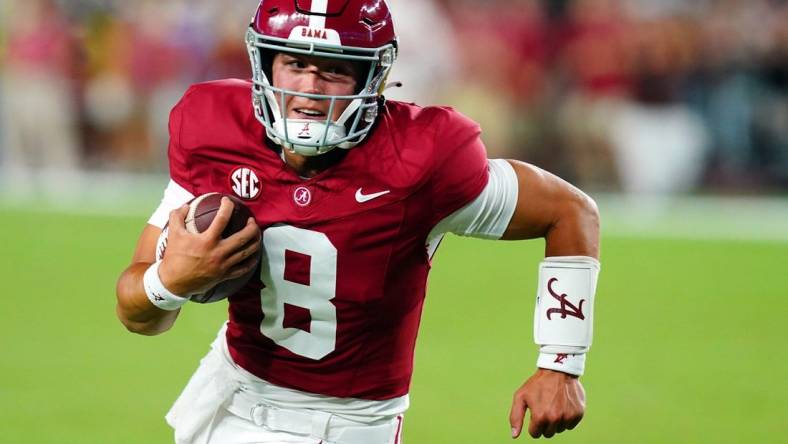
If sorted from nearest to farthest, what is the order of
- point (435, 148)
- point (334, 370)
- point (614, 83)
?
point (435, 148)
point (334, 370)
point (614, 83)

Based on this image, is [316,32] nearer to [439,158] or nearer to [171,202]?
[439,158]

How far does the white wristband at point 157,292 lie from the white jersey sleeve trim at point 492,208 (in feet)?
2.20

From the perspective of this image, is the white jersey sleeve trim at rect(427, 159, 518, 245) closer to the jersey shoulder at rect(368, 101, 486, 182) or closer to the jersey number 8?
the jersey shoulder at rect(368, 101, 486, 182)

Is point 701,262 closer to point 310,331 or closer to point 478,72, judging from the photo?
point 478,72

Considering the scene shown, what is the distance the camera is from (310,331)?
323cm

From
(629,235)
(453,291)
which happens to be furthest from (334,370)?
(629,235)

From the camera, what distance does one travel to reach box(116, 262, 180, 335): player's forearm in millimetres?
3084

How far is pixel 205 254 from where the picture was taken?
9.64 ft

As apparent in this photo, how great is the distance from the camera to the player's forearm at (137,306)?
308 centimetres

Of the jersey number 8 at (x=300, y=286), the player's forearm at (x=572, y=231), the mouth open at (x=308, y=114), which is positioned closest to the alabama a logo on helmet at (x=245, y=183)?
the jersey number 8 at (x=300, y=286)

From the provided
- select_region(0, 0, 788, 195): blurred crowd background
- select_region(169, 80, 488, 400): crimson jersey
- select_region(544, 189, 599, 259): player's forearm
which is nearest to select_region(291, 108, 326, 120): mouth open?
select_region(169, 80, 488, 400): crimson jersey

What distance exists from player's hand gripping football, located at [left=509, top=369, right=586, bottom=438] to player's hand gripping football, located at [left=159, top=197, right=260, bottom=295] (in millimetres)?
777

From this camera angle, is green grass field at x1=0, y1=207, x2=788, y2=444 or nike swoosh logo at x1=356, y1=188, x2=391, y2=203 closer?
nike swoosh logo at x1=356, y1=188, x2=391, y2=203

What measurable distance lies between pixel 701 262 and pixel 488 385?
11.7 ft
